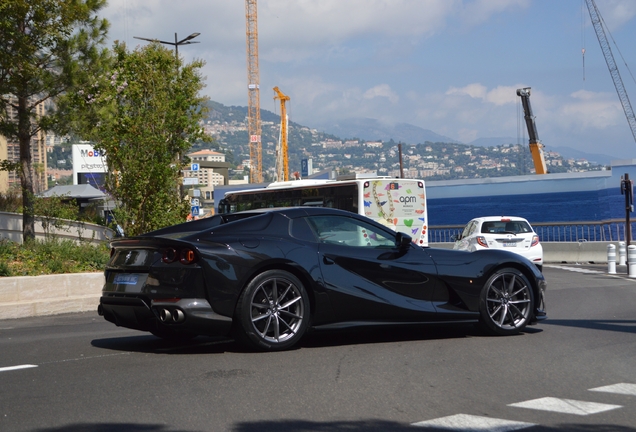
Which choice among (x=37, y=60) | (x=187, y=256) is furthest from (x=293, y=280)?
(x=37, y=60)

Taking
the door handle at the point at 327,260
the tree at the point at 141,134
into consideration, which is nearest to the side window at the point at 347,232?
the door handle at the point at 327,260

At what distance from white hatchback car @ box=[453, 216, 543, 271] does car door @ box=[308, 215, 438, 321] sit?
13.1 m

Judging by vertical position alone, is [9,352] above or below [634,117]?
below

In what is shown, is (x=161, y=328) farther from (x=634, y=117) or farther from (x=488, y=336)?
(x=634, y=117)

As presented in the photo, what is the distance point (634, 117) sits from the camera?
415 ft

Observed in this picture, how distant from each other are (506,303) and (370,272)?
1.73 meters

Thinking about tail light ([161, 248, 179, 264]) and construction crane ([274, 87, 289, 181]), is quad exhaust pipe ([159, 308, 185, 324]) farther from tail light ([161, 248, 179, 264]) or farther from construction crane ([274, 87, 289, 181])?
construction crane ([274, 87, 289, 181])

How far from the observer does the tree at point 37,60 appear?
1678cm

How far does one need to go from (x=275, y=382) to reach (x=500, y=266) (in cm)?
351

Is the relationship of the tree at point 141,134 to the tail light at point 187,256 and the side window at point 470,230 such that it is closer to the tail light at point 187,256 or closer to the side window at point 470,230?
the side window at point 470,230

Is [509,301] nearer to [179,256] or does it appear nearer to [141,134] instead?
[179,256]

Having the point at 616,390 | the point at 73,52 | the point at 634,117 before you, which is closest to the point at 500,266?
the point at 616,390

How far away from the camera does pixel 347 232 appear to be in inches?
311

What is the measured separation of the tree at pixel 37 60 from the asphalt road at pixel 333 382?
380 inches
